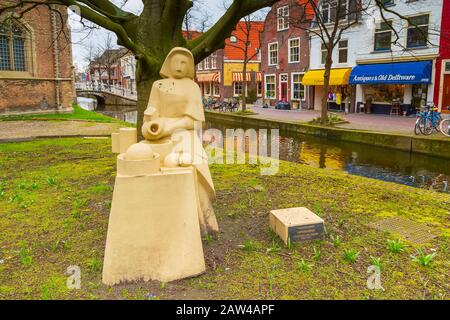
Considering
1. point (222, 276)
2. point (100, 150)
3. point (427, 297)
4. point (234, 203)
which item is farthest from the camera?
point (100, 150)

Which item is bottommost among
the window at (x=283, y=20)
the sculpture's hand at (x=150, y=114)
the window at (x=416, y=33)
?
the sculpture's hand at (x=150, y=114)

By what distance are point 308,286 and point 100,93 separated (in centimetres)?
4811

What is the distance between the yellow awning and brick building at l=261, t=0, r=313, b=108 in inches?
62.1

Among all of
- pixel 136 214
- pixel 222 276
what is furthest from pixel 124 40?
pixel 222 276

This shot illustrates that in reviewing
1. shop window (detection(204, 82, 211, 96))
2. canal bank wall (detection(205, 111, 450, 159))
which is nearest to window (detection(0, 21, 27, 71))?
canal bank wall (detection(205, 111, 450, 159))

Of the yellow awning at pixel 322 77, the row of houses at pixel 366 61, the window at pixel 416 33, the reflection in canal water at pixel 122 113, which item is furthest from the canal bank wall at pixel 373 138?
the reflection in canal water at pixel 122 113

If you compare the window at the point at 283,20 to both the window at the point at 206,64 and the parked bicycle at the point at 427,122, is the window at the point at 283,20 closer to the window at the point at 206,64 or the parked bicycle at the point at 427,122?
the window at the point at 206,64

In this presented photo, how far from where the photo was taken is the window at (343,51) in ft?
82.2

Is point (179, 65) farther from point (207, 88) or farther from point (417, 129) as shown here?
point (207, 88)

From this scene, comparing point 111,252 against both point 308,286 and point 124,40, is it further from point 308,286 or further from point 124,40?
point 124,40

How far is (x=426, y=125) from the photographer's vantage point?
44.0 feet

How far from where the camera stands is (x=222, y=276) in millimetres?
3561

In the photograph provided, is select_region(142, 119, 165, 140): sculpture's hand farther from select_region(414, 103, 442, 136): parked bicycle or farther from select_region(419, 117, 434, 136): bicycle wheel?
select_region(419, 117, 434, 136): bicycle wheel

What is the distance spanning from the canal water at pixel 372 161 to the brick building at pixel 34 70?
1609cm
